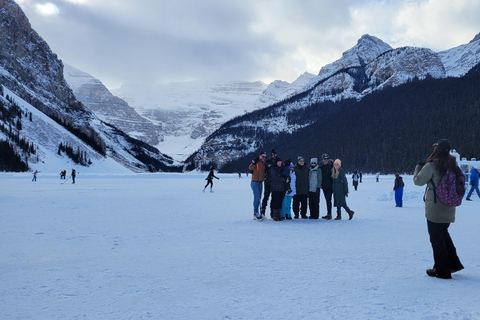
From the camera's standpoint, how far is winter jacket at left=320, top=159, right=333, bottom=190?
10859 millimetres

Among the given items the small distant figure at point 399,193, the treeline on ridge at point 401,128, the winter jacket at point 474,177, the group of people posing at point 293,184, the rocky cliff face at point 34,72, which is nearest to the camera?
the group of people posing at point 293,184

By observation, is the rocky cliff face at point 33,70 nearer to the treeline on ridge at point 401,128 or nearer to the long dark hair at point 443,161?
the treeline on ridge at point 401,128

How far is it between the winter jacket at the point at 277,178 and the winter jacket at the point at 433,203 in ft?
17.8

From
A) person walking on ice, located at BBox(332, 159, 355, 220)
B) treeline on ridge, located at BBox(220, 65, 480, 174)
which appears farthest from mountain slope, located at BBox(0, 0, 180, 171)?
person walking on ice, located at BBox(332, 159, 355, 220)

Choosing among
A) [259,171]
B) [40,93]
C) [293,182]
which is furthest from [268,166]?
[40,93]

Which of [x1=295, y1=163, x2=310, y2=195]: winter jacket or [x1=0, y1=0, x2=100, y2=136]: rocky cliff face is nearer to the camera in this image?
[x1=295, y1=163, x2=310, y2=195]: winter jacket

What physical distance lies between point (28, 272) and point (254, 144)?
180803 mm

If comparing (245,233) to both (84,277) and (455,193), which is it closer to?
(84,277)

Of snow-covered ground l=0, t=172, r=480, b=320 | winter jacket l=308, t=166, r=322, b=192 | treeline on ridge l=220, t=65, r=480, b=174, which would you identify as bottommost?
snow-covered ground l=0, t=172, r=480, b=320

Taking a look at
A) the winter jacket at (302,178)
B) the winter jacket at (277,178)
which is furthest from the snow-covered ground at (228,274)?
the winter jacket at (302,178)

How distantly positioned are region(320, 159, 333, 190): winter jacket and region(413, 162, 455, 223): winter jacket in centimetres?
621

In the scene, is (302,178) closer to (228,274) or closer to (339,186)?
(339,186)

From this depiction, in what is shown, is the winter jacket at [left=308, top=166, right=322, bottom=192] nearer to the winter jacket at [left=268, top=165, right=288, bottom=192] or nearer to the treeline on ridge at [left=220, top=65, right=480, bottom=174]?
the winter jacket at [left=268, top=165, right=288, bottom=192]

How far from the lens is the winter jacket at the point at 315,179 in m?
10.6
